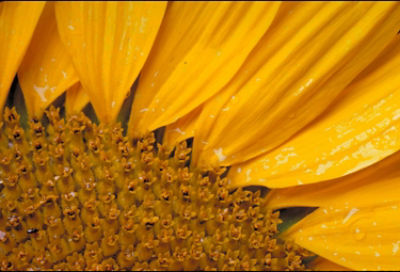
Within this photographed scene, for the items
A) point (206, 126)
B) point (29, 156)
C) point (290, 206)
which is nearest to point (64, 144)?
point (29, 156)

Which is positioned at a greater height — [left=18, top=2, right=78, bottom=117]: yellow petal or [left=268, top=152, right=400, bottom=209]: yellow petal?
[left=18, top=2, right=78, bottom=117]: yellow petal

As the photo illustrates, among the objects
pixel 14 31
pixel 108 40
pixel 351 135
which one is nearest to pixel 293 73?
pixel 351 135

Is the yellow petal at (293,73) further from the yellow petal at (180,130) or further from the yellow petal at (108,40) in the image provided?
the yellow petal at (108,40)

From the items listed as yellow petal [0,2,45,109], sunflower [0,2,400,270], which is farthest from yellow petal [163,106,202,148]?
yellow petal [0,2,45,109]

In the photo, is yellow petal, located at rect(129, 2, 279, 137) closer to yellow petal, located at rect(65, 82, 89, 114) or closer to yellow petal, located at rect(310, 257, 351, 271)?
yellow petal, located at rect(65, 82, 89, 114)

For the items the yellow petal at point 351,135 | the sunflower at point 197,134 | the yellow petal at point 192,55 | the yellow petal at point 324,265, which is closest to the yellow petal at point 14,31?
the sunflower at point 197,134

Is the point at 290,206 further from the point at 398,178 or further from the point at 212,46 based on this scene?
the point at 212,46

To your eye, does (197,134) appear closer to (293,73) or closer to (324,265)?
(293,73)
